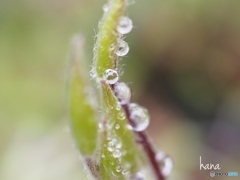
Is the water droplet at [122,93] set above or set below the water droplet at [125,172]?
above

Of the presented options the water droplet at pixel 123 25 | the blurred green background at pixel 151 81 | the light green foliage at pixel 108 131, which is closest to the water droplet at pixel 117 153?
the light green foliage at pixel 108 131

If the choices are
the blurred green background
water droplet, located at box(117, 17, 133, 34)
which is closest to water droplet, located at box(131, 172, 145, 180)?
water droplet, located at box(117, 17, 133, 34)

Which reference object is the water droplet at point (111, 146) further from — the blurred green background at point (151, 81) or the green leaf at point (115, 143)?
the blurred green background at point (151, 81)

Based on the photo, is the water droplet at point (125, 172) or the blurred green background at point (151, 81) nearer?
the water droplet at point (125, 172)

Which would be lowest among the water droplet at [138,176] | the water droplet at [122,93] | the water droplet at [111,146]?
the water droplet at [138,176]

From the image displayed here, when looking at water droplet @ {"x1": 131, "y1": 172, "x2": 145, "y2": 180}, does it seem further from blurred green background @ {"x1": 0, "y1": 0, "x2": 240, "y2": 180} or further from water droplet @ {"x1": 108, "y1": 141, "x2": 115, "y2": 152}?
blurred green background @ {"x1": 0, "y1": 0, "x2": 240, "y2": 180}

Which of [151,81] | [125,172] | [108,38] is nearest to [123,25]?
[108,38]
